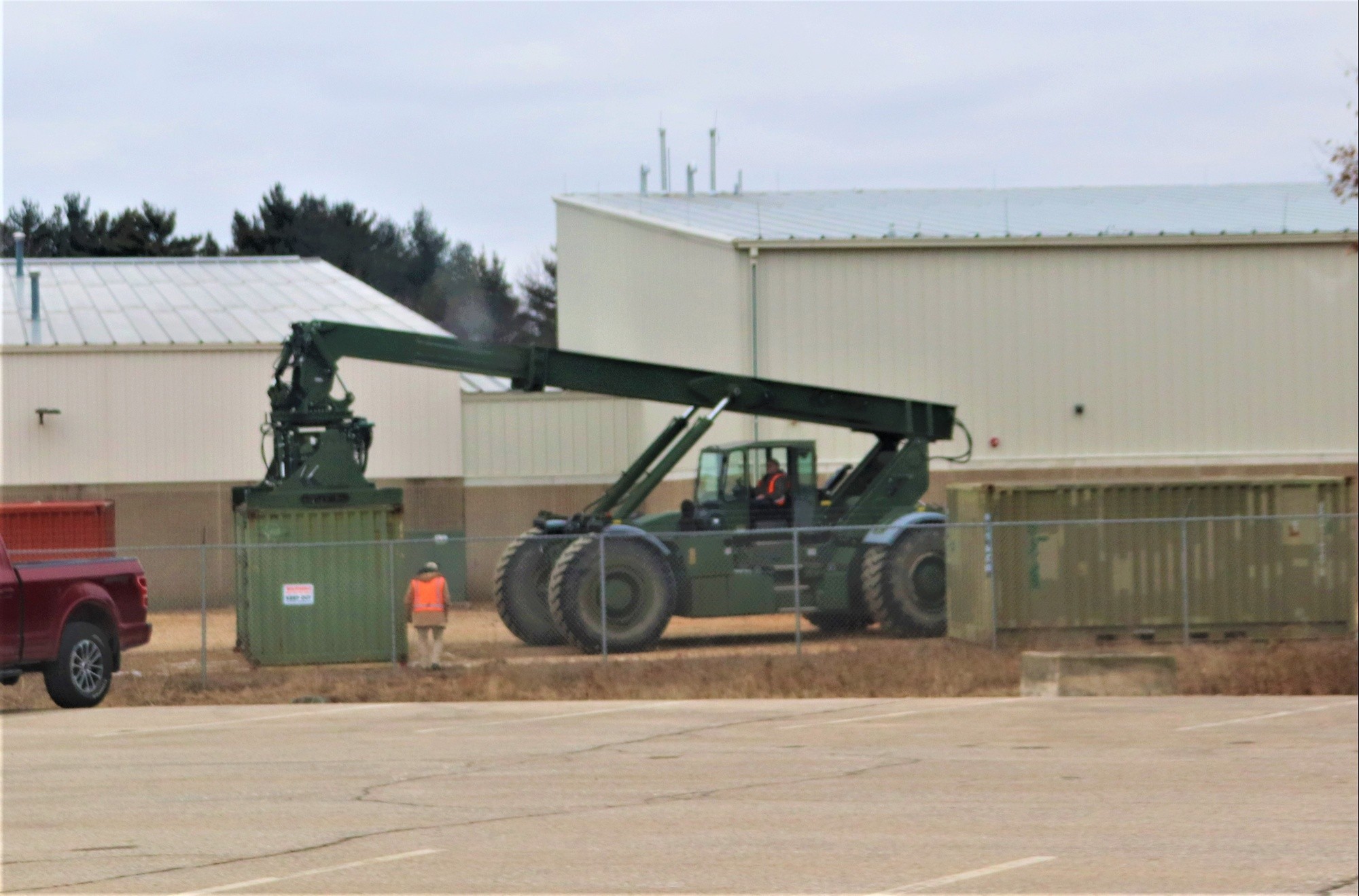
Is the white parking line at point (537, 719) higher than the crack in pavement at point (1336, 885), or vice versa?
the crack in pavement at point (1336, 885)

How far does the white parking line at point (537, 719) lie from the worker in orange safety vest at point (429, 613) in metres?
3.90

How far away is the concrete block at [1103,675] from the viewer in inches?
724

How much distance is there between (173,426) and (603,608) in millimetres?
15911

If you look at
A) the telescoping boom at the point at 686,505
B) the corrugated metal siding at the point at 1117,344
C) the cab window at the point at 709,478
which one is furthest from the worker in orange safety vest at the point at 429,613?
the corrugated metal siding at the point at 1117,344

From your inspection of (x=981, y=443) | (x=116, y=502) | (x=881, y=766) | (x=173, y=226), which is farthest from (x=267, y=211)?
A: (x=881, y=766)

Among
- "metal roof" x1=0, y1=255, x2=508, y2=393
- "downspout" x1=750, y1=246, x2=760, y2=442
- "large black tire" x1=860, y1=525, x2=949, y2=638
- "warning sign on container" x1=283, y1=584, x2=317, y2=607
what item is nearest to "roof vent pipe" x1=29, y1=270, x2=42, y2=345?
"metal roof" x1=0, y1=255, x2=508, y2=393

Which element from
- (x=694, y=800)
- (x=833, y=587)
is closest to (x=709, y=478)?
(x=833, y=587)

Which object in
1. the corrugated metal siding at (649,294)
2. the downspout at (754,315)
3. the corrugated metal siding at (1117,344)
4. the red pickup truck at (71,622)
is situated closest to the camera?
the red pickup truck at (71,622)

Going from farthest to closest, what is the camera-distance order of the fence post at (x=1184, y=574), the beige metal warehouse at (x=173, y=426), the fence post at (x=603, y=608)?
the beige metal warehouse at (x=173, y=426), the fence post at (x=1184, y=574), the fence post at (x=603, y=608)

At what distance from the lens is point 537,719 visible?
1706cm

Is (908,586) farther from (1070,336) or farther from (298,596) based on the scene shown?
(1070,336)

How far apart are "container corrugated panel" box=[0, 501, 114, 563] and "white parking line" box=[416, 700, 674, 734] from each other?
618 inches

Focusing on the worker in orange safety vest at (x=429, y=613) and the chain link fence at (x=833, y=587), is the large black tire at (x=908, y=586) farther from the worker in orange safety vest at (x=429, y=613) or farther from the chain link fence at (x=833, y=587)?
the worker in orange safety vest at (x=429, y=613)

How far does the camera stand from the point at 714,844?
985 cm
